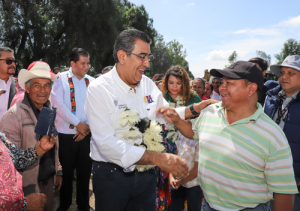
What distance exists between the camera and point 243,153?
1.92 m

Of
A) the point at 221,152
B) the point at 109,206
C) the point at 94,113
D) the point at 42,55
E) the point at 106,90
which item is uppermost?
the point at 42,55

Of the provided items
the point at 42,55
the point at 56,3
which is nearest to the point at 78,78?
the point at 42,55

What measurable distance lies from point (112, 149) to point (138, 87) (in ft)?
2.75

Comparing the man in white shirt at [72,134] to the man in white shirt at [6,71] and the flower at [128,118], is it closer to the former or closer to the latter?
the man in white shirt at [6,71]

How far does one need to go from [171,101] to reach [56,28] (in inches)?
690

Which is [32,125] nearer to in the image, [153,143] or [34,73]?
[34,73]

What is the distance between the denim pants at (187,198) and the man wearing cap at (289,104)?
127 cm

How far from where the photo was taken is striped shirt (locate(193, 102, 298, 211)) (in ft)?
5.97

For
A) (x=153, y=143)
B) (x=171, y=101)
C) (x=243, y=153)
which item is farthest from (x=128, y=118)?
(x=171, y=101)

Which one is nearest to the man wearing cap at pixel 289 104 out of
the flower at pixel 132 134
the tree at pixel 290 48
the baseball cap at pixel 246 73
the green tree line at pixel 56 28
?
the baseball cap at pixel 246 73

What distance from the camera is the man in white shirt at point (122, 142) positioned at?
6.86ft

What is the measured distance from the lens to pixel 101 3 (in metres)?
20.5

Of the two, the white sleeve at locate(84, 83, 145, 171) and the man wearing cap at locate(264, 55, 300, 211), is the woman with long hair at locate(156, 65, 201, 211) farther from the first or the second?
the white sleeve at locate(84, 83, 145, 171)

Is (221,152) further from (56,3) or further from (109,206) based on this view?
(56,3)
